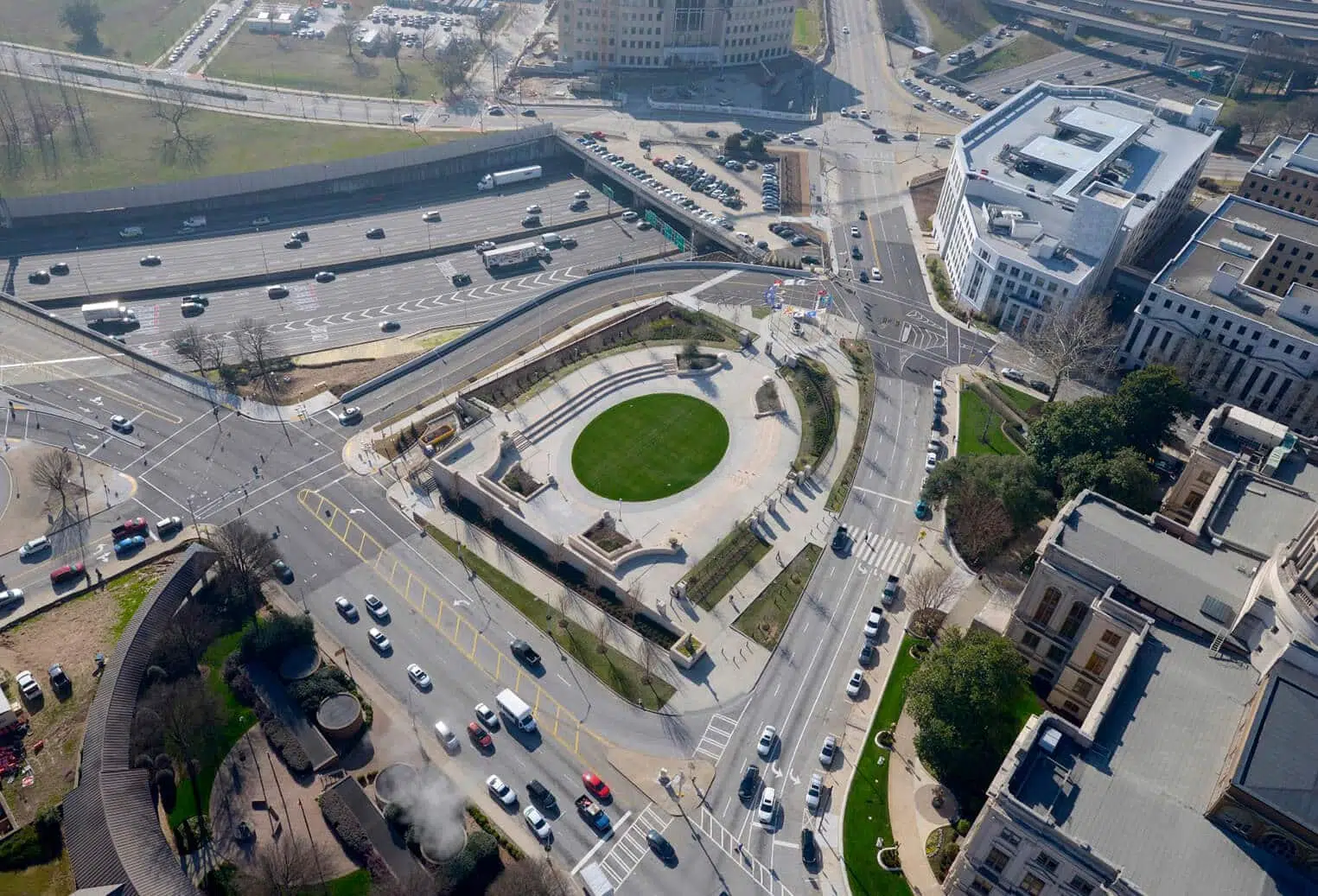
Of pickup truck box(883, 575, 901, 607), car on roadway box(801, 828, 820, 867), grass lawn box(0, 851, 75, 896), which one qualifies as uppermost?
pickup truck box(883, 575, 901, 607)

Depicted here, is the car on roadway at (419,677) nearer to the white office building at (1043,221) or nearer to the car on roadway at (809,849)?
the car on roadway at (809,849)

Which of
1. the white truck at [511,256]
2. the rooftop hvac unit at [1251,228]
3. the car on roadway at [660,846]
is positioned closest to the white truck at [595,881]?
the car on roadway at [660,846]

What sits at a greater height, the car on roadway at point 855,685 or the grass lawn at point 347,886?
the car on roadway at point 855,685

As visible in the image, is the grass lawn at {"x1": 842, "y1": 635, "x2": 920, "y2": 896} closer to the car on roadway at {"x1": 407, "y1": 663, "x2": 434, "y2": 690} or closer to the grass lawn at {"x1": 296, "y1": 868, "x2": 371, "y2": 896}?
the grass lawn at {"x1": 296, "y1": 868, "x2": 371, "y2": 896}

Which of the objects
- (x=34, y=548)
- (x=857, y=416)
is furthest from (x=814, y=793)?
(x=34, y=548)

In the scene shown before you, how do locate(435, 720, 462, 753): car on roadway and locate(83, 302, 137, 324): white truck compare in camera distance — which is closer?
locate(435, 720, 462, 753): car on roadway

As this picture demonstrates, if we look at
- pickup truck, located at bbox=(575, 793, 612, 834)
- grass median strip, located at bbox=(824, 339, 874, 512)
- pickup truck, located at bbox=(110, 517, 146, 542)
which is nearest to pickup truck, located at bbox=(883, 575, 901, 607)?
grass median strip, located at bbox=(824, 339, 874, 512)

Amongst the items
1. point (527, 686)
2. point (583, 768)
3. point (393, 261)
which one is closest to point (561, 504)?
point (527, 686)

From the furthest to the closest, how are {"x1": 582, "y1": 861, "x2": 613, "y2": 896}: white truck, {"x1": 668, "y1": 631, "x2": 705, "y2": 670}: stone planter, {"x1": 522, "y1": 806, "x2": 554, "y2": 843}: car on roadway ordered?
{"x1": 668, "y1": 631, "x2": 705, "y2": 670}: stone planter → {"x1": 522, "y1": 806, "x2": 554, "y2": 843}: car on roadway → {"x1": 582, "y1": 861, "x2": 613, "y2": 896}: white truck
